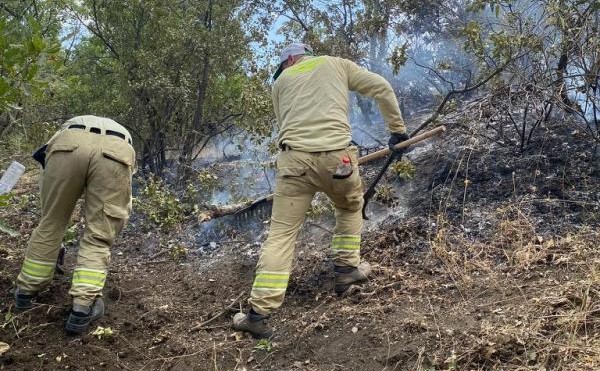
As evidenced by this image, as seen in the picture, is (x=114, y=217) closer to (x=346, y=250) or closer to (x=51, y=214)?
(x=51, y=214)

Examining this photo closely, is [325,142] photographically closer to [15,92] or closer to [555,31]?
[15,92]

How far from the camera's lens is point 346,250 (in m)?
4.07

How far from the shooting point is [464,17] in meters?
7.93

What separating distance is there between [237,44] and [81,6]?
206 centimetres

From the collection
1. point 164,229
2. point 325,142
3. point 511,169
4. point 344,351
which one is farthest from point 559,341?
point 164,229

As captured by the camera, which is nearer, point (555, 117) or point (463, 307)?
point (463, 307)

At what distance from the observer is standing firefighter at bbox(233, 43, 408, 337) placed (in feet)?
11.8

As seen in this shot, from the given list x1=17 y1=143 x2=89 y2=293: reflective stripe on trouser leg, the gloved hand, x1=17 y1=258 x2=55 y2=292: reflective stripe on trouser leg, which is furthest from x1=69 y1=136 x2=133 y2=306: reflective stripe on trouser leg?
the gloved hand

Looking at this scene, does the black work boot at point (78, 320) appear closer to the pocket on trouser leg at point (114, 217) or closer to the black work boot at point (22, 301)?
the black work boot at point (22, 301)

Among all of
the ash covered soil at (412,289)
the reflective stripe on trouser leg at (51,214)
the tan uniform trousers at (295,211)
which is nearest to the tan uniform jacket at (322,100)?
the tan uniform trousers at (295,211)

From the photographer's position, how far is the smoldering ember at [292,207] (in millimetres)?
3201

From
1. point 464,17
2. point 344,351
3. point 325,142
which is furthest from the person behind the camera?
point 464,17

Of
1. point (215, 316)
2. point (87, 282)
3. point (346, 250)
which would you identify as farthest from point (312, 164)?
point (87, 282)

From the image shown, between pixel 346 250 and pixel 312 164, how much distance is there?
28.1 inches
